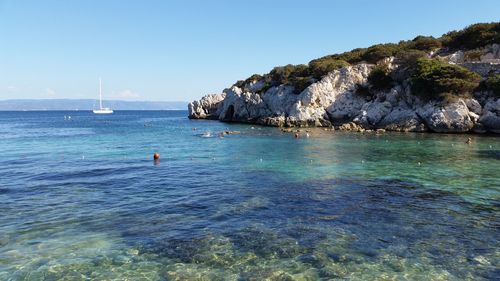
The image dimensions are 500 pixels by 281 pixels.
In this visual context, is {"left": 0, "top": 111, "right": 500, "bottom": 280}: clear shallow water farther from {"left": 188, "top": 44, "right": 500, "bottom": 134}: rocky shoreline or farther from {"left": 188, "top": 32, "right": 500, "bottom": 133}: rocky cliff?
{"left": 188, "top": 32, "right": 500, "bottom": 133}: rocky cliff

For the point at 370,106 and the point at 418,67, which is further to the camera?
the point at 370,106

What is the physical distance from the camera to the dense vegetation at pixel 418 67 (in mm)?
58219

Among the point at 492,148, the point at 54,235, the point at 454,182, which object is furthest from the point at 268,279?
the point at 492,148

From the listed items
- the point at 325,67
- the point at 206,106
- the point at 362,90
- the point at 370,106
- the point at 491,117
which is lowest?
the point at 491,117

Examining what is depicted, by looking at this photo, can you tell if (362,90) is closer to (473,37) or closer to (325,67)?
(325,67)

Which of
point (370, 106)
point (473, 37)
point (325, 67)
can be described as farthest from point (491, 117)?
point (325, 67)

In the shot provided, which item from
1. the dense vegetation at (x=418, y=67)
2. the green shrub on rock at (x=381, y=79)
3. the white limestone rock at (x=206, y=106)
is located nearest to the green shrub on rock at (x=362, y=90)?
the dense vegetation at (x=418, y=67)

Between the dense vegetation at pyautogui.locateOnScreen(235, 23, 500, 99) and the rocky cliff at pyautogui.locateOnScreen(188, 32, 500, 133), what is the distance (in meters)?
1.44

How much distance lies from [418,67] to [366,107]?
11.3m

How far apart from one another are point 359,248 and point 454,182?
14.0m

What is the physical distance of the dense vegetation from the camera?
58219 millimetres

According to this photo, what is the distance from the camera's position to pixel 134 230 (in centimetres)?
1416

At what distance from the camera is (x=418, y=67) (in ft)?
208

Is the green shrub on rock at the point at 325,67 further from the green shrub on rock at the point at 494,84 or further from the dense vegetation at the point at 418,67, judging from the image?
the green shrub on rock at the point at 494,84
